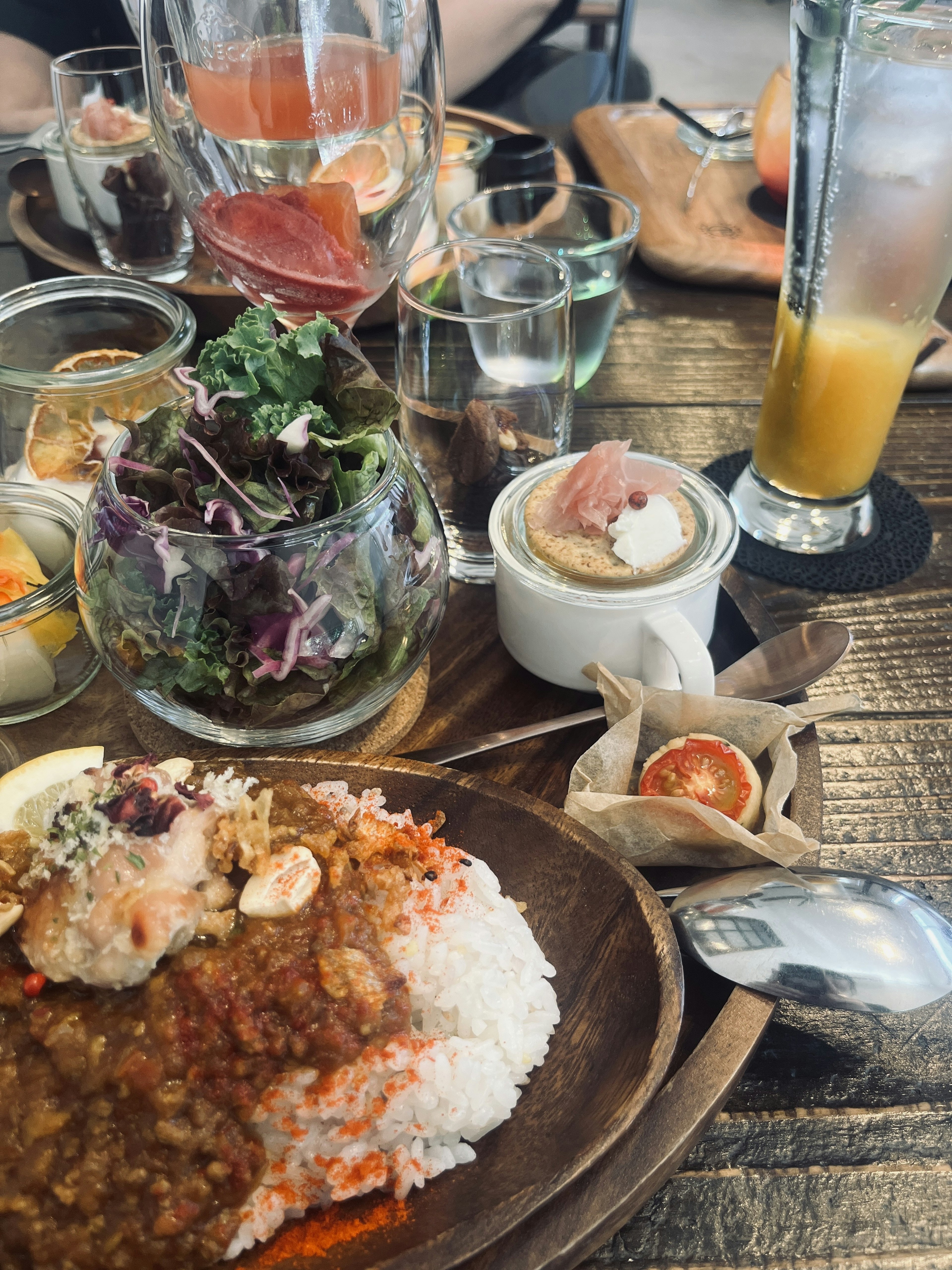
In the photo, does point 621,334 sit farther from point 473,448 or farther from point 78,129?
point 78,129

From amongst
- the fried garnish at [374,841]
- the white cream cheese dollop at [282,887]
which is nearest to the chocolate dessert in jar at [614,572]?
the fried garnish at [374,841]

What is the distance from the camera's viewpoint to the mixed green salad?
1032 millimetres

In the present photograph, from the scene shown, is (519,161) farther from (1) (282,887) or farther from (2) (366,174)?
(1) (282,887)

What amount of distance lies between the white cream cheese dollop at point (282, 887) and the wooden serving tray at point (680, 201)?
5.80ft

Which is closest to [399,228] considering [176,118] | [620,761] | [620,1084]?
[176,118]

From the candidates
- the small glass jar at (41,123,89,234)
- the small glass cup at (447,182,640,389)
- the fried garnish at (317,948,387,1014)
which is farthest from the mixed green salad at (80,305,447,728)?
the small glass jar at (41,123,89,234)

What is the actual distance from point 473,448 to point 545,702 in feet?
1.34

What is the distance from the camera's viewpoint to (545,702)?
4.42 ft

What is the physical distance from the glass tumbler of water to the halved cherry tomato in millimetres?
479

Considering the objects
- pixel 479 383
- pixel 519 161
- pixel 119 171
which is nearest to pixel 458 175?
pixel 519 161

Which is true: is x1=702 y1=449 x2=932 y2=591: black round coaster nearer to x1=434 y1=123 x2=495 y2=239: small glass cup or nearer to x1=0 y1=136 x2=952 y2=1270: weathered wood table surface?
x1=0 y1=136 x2=952 y2=1270: weathered wood table surface

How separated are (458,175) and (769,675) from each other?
1520 mm

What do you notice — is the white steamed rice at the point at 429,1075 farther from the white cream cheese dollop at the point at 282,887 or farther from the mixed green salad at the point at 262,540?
the mixed green salad at the point at 262,540

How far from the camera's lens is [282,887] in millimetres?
944
